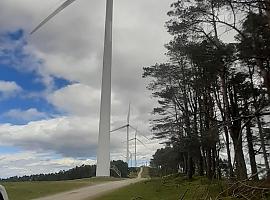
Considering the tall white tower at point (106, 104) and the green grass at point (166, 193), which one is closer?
the green grass at point (166, 193)

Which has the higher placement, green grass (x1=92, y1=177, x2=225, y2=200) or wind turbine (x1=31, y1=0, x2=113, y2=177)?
wind turbine (x1=31, y1=0, x2=113, y2=177)

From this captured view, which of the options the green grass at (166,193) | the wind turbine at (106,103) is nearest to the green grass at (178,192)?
the green grass at (166,193)

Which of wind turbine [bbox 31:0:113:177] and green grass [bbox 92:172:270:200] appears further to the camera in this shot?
wind turbine [bbox 31:0:113:177]

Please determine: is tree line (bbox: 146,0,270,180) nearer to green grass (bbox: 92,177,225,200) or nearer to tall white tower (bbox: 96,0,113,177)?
green grass (bbox: 92,177,225,200)

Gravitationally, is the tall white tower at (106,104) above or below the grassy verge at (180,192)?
above

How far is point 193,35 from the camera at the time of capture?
24.8 meters

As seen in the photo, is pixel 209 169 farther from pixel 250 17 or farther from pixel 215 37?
pixel 250 17

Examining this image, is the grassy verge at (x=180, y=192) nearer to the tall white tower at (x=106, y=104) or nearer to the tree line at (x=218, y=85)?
the tree line at (x=218, y=85)

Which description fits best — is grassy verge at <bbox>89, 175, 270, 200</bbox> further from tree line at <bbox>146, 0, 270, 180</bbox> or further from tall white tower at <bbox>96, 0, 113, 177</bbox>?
tall white tower at <bbox>96, 0, 113, 177</bbox>

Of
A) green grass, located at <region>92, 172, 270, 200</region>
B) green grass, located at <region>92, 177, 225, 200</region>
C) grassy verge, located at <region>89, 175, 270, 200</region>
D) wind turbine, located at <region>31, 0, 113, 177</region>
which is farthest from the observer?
wind turbine, located at <region>31, 0, 113, 177</region>

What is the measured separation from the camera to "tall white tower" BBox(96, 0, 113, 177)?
166 feet

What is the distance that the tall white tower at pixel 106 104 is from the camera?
50.7 m

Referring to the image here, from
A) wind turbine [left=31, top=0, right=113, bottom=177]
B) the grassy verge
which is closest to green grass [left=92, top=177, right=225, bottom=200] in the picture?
the grassy verge

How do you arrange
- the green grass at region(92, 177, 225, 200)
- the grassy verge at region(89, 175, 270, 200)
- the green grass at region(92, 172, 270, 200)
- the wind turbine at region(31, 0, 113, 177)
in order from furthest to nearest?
the wind turbine at region(31, 0, 113, 177), the green grass at region(92, 177, 225, 200), the green grass at region(92, 172, 270, 200), the grassy verge at region(89, 175, 270, 200)
